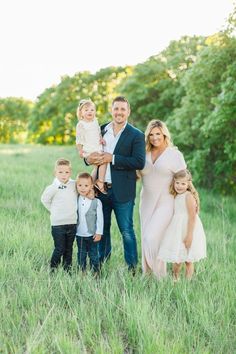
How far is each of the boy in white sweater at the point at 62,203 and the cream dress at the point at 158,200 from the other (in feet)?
2.94

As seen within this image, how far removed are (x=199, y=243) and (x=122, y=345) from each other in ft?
6.44

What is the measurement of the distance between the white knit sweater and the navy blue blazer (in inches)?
21.8

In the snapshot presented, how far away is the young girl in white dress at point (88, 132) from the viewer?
5.27 metres

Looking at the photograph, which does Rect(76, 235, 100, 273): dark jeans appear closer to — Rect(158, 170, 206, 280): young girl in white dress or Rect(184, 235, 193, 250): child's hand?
Rect(158, 170, 206, 280): young girl in white dress

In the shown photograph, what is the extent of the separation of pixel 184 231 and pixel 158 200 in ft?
1.60

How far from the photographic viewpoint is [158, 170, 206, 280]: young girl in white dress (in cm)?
528

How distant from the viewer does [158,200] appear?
555 centimetres

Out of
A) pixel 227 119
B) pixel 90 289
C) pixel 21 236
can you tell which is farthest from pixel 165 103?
pixel 90 289

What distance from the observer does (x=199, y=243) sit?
534 cm

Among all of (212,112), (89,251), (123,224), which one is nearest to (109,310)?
(89,251)

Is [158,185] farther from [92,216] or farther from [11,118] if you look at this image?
[11,118]

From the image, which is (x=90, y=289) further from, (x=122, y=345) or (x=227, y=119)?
(x=227, y=119)

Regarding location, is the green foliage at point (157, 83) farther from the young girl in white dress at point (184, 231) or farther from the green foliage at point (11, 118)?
the green foliage at point (11, 118)

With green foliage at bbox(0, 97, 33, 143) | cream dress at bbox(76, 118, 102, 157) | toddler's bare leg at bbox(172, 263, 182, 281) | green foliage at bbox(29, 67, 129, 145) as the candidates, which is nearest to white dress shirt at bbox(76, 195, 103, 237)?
cream dress at bbox(76, 118, 102, 157)
